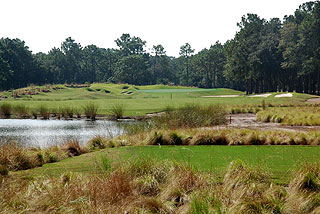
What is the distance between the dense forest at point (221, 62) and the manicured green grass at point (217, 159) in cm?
4510

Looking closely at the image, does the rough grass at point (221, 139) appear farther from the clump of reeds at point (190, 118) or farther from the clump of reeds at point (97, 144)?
the clump of reeds at point (190, 118)

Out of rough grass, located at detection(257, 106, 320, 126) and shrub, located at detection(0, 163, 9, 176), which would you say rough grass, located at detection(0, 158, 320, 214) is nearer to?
shrub, located at detection(0, 163, 9, 176)

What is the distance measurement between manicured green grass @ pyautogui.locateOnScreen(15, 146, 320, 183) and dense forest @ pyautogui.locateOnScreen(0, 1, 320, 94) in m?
45.1

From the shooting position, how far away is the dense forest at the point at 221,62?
2210 inches

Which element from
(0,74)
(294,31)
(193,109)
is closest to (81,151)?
(193,109)

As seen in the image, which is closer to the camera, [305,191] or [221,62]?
[305,191]

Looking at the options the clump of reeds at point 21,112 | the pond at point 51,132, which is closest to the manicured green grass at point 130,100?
the clump of reeds at point 21,112

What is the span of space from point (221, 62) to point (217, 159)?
8333 centimetres

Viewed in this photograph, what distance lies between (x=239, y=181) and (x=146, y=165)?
183 centimetres

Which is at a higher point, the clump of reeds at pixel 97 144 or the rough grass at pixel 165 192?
the rough grass at pixel 165 192

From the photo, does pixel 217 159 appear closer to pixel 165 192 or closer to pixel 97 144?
pixel 165 192

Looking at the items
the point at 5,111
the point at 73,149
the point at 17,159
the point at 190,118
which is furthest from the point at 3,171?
the point at 5,111

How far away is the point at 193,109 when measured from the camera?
2183 cm

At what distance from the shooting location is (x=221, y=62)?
9069cm
